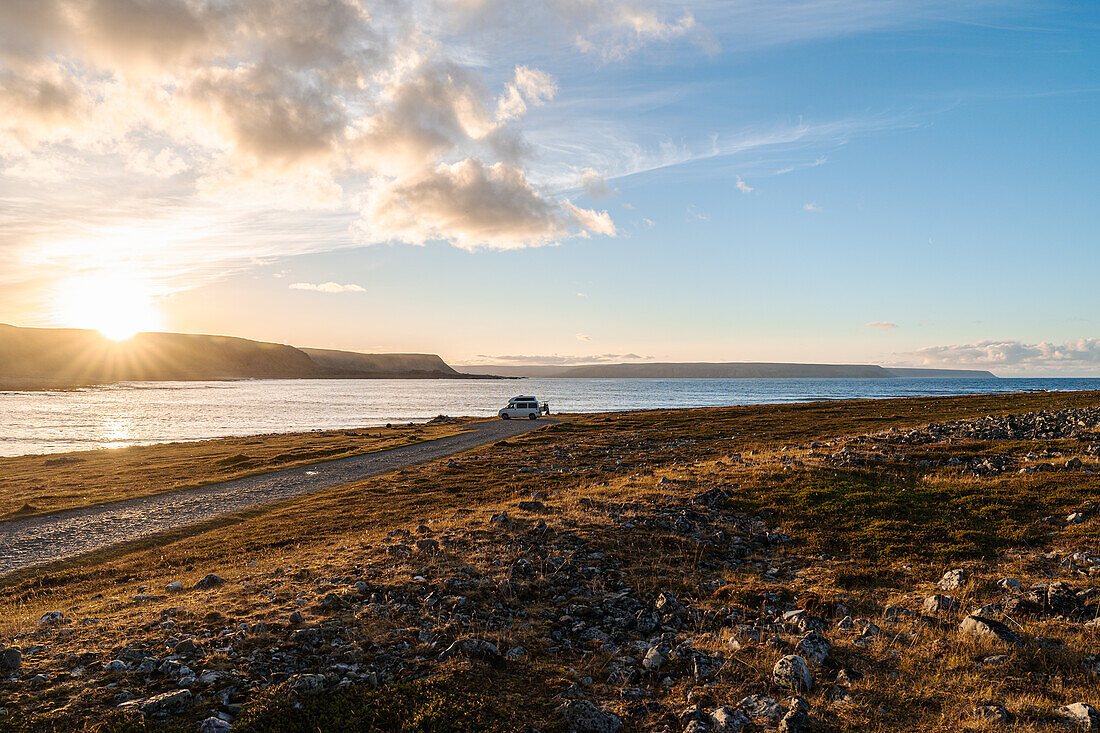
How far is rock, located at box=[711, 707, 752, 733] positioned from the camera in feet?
21.1

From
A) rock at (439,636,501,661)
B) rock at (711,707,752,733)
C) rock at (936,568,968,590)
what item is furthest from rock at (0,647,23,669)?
rock at (936,568,968,590)

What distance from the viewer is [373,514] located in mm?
23953

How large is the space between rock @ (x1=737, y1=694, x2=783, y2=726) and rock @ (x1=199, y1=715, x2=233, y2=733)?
21.3 ft

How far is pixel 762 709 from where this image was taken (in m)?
6.70

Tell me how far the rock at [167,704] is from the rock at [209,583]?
22.1 feet

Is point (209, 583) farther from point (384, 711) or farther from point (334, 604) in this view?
point (384, 711)

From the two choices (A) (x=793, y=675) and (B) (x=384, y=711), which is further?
(A) (x=793, y=675)

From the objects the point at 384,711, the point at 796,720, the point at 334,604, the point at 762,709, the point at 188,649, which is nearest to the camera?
the point at 796,720

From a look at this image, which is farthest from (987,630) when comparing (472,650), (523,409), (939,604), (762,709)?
(523,409)

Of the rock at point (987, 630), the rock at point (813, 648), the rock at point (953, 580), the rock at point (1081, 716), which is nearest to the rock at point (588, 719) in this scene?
the rock at point (813, 648)

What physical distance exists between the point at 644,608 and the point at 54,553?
2407cm

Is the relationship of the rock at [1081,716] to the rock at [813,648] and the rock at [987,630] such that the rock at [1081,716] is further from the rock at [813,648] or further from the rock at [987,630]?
the rock at [813,648]

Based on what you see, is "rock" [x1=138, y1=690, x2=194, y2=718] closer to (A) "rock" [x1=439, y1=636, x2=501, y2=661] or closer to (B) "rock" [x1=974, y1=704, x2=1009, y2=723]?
(A) "rock" [x1=439, y1=636, x2=501, y2=661]

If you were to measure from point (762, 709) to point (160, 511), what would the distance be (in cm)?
3223
